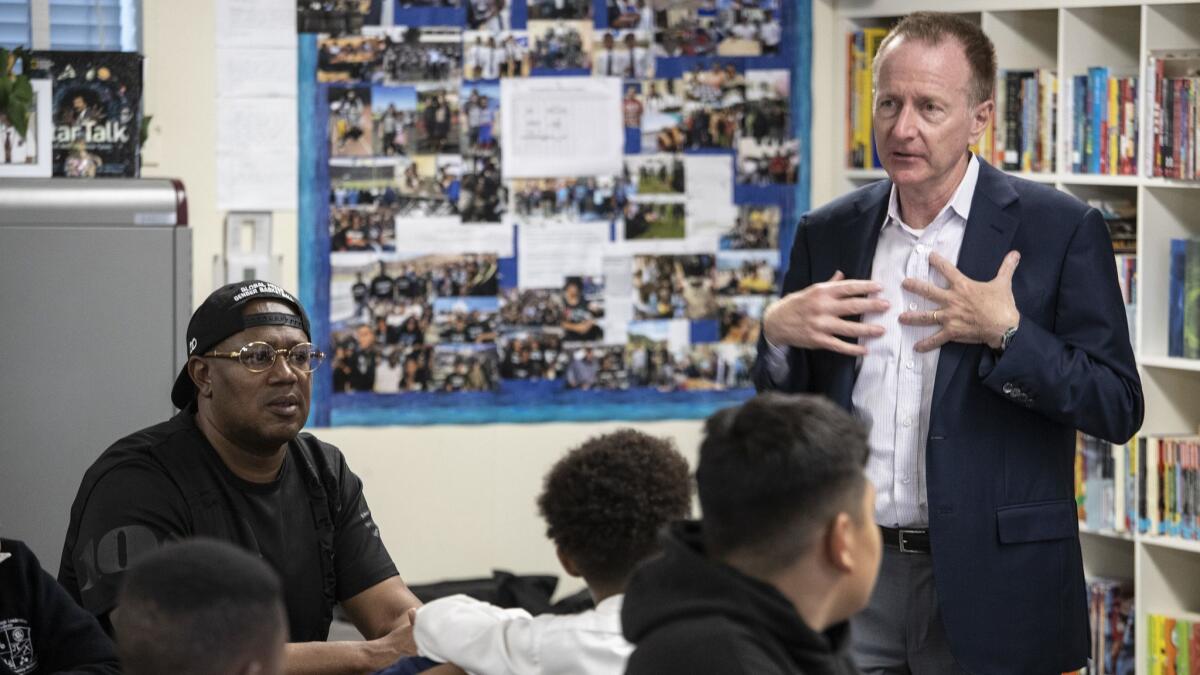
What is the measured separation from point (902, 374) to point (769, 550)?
94cm

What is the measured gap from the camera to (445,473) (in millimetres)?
4219

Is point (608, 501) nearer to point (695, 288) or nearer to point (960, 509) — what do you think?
point (960, 509)

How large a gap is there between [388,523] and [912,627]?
2.25m

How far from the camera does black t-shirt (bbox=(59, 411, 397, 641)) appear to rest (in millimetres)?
2135

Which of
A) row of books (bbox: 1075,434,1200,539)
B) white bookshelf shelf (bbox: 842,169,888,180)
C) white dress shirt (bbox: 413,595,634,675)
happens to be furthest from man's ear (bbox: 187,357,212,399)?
white bookshelf shelf (bbox: 842,169,888,180)

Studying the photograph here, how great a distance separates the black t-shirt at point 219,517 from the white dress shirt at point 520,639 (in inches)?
21.9

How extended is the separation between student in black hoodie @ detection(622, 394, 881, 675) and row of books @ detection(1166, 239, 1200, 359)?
7.44ft

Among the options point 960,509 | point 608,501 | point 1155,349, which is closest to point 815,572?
point 608,501

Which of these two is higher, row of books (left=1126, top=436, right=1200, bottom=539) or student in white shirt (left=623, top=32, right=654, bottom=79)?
student in white shirt (left=623, top=32, right=654, bottom=79)

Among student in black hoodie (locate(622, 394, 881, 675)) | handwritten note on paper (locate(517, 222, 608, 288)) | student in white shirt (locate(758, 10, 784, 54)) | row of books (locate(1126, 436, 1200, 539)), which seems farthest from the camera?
student in white shirt (locate(758, 10, 784, 54))

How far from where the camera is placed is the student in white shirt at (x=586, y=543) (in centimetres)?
166

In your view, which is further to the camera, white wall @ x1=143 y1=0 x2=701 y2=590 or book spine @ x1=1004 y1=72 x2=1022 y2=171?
white wall @ x1=143 y1=0 x2=701 y2=590

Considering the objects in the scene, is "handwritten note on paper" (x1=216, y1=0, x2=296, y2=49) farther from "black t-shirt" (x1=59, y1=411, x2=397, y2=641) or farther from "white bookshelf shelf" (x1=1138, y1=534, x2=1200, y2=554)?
"white bookshelf shelf" (x1=1138, y1=534, x2=1200, y2=554)

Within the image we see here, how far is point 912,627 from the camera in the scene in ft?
7.22
